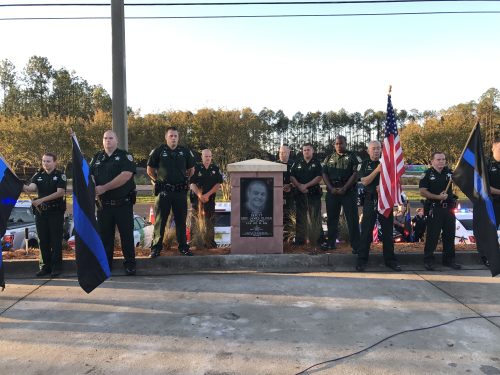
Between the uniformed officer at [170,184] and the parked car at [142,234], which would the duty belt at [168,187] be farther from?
the parked car at [142,234]

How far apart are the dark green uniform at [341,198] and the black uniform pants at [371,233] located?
491 mm

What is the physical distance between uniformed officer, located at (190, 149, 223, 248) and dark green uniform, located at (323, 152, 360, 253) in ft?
6.55

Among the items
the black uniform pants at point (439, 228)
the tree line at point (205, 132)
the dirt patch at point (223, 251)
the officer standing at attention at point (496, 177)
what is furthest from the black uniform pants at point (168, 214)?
the tree line at point (205, 132)

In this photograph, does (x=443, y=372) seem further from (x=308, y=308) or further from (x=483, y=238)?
(x=483, y=238)

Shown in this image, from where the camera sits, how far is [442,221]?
6699 mm

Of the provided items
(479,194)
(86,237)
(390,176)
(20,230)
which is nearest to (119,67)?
(86,237)

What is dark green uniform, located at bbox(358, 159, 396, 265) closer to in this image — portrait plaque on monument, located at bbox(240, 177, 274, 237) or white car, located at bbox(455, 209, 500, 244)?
portrait plaque on monument, located at bbox(240, 177, 274, 237)

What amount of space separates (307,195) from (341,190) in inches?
28.0

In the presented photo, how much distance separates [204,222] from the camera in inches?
299

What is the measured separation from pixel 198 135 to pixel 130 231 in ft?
110

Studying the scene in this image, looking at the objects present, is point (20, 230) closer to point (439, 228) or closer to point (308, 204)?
point (308, 204)

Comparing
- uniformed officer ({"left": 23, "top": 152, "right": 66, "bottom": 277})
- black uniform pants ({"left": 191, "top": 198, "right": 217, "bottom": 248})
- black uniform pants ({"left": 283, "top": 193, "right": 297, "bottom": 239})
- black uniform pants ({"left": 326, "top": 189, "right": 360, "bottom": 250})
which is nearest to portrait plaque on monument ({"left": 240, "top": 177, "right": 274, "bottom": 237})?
black uniform pants ({"left": 191, "top": 198, "right": 217, "bottom": 248})

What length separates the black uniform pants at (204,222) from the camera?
7520 millimetres

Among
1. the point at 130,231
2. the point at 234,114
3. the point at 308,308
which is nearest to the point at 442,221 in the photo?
the point at 308,308
